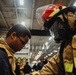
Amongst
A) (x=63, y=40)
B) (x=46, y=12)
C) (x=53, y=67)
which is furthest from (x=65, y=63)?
(x=46, y=12)

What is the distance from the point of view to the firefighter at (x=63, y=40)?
156cm

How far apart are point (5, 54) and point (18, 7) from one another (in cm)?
720

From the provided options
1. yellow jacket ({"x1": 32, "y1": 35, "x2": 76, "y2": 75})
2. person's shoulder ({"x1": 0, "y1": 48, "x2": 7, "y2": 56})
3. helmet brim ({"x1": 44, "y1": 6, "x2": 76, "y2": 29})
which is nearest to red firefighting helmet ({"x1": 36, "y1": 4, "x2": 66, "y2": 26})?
helmet brim ({"x1": 44, "y1": 6, "x2": 76, "y2": 29})

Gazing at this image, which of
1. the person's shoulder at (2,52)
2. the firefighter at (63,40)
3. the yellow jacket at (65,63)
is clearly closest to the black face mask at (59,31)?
the firefighter at (63,40)

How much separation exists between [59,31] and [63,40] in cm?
11

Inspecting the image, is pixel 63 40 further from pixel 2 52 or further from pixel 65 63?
pixel 2 52

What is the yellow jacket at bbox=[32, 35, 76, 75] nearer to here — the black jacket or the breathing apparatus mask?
the breathing apparatus mask

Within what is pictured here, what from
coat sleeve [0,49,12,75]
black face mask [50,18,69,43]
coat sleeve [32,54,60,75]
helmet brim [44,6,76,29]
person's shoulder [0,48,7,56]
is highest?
helmet brim [44,6,76,29]

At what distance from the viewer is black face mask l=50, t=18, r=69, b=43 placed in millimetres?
1781

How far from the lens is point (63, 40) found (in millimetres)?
1853

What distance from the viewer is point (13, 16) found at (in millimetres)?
10336

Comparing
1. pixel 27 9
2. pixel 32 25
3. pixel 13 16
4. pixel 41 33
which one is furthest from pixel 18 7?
pixel 32 25

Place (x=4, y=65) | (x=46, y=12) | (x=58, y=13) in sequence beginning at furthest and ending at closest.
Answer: (x=46, y=12) < (x=58, y=13) < (x=4, y=65)

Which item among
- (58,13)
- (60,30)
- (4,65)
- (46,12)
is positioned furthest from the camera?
(46,12)
